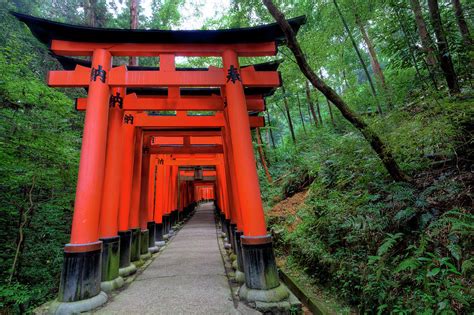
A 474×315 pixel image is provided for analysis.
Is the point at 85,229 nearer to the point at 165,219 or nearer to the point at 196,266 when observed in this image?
the point at 196,266

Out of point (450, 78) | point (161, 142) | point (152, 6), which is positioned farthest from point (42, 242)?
point (152, 6)

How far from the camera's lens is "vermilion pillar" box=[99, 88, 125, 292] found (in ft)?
16.2

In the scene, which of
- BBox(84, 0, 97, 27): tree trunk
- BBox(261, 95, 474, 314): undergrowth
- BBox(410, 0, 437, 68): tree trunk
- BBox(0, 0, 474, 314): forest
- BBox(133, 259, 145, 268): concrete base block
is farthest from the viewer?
BBox(84, 0, 97, 27): tree trunk

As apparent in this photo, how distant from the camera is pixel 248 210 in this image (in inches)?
168

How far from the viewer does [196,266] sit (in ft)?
21.5

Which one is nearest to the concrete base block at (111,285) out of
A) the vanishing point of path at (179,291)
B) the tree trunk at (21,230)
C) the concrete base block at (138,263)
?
the vanishing point of path at (179,291)

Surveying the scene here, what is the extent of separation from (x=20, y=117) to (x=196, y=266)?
5784 millimetres

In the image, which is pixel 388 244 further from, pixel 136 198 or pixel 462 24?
pixel 136 198

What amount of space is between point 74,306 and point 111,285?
112cm

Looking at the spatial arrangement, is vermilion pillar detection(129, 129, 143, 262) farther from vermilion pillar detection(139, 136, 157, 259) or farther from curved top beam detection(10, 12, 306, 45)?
curved top beam detection(10, 12, 306, 45)

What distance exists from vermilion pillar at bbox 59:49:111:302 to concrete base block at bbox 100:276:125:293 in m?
0.70

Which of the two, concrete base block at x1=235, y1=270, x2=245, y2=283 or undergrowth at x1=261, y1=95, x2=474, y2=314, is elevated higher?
undergrowth at x1=261, y1=95, x2=474, y2=314

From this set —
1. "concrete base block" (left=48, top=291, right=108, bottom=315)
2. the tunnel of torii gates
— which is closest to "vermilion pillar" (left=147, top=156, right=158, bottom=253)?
the tunnel of torii gates

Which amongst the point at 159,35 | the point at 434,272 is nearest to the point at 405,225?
the point at 434,272
